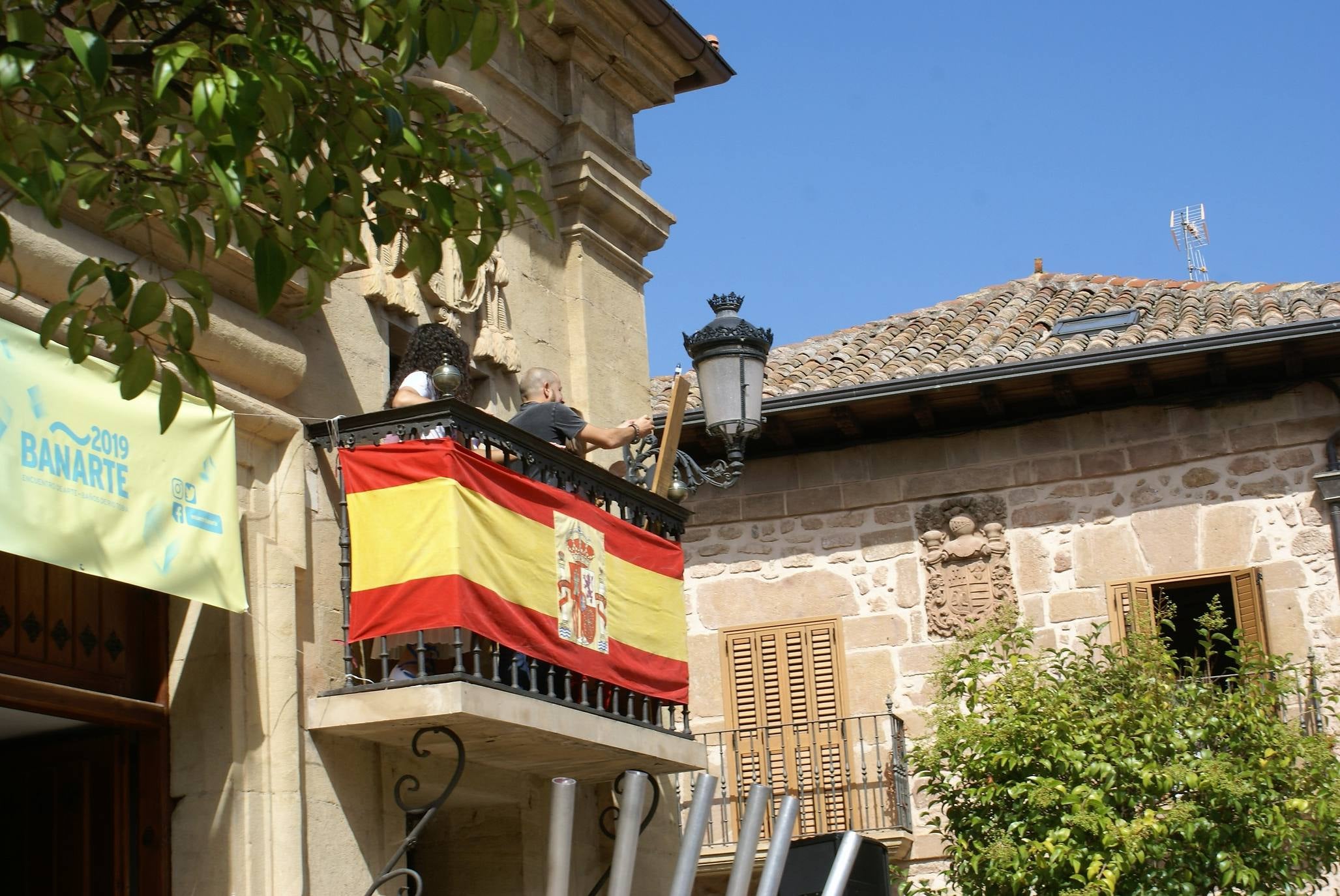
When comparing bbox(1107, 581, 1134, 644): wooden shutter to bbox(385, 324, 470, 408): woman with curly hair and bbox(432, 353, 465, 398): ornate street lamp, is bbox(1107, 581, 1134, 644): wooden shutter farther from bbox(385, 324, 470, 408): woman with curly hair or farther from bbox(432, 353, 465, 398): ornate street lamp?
bbox(432, 353, 465, 398): ornate street lamp

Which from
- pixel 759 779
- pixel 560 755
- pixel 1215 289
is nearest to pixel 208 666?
pixel 560 755

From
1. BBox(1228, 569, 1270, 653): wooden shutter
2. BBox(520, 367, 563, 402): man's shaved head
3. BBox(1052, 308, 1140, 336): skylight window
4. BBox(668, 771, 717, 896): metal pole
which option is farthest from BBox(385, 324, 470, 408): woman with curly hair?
BBox(1052, 308, 1140, 336): skylight window

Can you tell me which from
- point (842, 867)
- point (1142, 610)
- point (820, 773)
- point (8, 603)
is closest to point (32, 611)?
point (8, 603)

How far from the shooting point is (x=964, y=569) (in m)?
16.7

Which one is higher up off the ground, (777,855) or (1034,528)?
(1034,528)

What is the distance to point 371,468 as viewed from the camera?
8734mm

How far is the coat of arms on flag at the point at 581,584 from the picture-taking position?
9.30 m

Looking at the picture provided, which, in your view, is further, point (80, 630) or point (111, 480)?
point (80, 630)

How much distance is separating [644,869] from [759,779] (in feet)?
19.2

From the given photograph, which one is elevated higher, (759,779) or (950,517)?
(950,517)

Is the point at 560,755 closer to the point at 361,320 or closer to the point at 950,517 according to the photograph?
the point at 361,320

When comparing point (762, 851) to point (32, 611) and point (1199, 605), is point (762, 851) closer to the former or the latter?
point (1199, 605)

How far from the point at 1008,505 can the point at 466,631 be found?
8.42 metres

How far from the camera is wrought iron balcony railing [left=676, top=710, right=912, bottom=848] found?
654 inches
